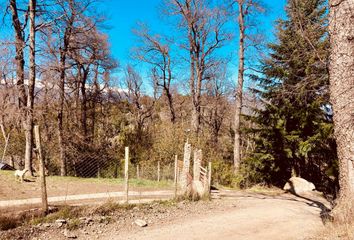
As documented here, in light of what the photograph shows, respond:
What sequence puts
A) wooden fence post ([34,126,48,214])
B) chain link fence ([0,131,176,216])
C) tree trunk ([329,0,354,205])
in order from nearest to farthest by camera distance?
wooden fence post ([34,126,48,214]) < tree trunk ([329,0,354,205]) < chain link fence ([0,131,176,216])

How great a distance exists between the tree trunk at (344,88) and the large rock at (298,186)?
7334 millimetres

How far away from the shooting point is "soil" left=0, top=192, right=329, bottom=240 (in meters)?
5.29

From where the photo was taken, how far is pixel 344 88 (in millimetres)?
5891

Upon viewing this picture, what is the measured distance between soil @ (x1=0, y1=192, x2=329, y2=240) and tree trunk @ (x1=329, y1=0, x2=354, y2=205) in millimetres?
1290

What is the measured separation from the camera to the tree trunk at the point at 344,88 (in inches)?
228

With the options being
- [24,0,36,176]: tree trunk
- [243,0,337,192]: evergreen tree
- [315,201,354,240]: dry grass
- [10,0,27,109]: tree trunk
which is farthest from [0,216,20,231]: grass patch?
[243,0,337,192]: evergreen tree

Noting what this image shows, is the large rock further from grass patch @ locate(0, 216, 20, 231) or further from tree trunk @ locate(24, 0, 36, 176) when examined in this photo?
tree trunk @ locate(24, 0, 36, 176)

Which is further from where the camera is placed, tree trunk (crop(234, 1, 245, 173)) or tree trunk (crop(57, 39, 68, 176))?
tree trunk (crop(57, 39, 68, 176))

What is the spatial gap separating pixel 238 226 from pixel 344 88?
378cm

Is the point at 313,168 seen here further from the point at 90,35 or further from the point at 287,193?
the point at 90,35

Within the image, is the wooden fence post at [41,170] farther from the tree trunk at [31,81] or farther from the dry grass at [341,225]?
the tree trunk at [31,81]

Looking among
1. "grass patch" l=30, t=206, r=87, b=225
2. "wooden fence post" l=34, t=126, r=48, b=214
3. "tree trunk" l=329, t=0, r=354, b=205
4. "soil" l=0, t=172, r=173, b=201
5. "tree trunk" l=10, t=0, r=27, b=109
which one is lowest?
"soil" l=0, t=172, r=173, b=201

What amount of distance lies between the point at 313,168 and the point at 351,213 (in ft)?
34.2

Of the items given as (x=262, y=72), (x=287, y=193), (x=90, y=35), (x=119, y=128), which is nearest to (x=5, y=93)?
(x=119, y=128)
